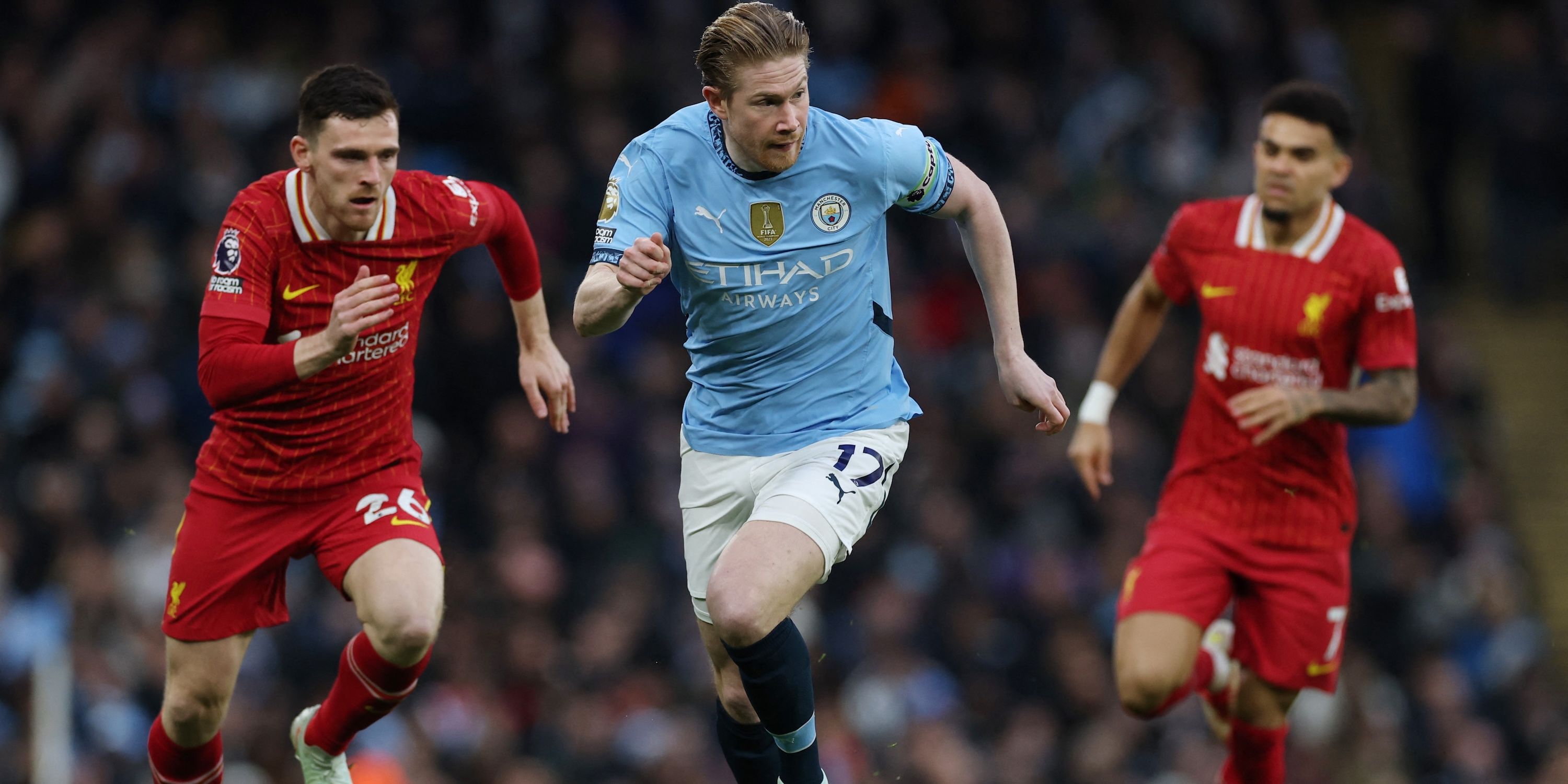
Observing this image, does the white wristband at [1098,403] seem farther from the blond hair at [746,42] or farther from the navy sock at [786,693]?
the blond hair at [746,42]

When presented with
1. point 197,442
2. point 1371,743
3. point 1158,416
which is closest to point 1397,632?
point 1371,743

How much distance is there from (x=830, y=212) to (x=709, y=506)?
42.8 inches

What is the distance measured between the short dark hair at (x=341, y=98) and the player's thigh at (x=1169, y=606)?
347 cm

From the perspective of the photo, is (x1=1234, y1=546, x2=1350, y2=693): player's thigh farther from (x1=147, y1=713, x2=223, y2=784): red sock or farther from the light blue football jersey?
(x1=147, y1=713, x2=223, y2=784): red sock

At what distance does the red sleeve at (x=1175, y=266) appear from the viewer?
7.12 m

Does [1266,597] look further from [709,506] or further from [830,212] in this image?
[830,212]

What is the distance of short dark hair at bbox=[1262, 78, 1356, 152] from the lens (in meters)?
6.85

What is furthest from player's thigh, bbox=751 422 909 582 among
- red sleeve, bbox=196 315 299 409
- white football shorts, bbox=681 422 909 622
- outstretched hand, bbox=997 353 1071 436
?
red sleeve, bbox=196 315 299 409

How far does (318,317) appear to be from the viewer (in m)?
5.75

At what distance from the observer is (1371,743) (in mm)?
10844

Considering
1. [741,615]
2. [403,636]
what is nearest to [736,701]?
[741,615]

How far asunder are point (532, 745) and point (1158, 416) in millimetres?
5164

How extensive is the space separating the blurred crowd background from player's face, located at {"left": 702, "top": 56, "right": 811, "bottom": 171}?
16.1 ft

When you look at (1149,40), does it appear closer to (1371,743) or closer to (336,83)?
(1371,743)
